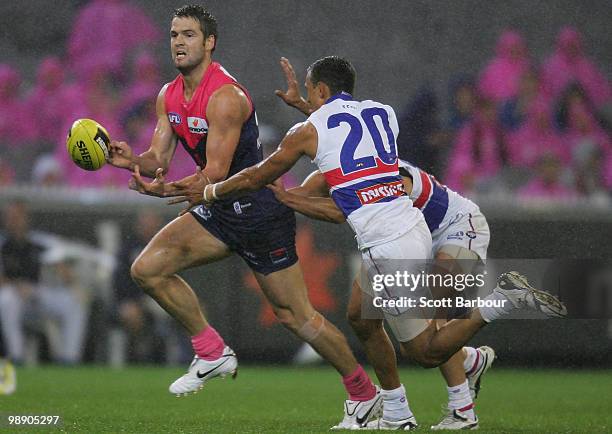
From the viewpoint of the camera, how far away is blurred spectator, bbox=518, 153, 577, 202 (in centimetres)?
1255

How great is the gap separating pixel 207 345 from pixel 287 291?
63 cm

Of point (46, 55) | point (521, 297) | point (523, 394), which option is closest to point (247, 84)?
point (46, 55)

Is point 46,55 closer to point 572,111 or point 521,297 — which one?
point 572,111

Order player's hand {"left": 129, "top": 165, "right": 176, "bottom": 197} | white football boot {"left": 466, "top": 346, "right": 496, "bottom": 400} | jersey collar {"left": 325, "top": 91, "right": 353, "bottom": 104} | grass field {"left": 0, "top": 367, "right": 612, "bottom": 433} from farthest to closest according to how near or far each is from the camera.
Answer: white football boot {"left": 466, "top": 346, "right": 496, "bottom": 400}
grass field {"left": 0, "top": 367, "right": 612, "bottom": 433}
jersey collar {"left": 325, "top": 91, "right": 353, "bottom": 104}
player's hand {"left": 129, "top": 165, "right": 176, "bottom": 197}

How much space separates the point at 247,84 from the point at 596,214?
4173mm

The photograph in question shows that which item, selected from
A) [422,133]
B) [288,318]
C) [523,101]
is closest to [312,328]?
[288,318]

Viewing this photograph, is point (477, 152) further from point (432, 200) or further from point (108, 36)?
point (432, 200)

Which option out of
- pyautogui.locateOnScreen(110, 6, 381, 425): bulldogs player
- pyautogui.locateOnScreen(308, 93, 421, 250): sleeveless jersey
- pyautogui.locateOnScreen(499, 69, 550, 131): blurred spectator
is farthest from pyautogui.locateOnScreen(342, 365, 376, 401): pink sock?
pyautogui.locateOnScreen(499, 69, 550, 131): blurred spectator

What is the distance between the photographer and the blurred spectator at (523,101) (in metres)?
12.8

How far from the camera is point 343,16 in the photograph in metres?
13.5

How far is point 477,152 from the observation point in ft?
41.3

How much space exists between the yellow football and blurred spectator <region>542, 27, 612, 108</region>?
7.13m

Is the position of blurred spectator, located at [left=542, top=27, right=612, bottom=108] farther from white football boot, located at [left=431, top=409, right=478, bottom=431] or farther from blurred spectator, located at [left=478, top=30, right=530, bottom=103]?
white football boot, located at [left=431, top=409, right=478, bottom=431]

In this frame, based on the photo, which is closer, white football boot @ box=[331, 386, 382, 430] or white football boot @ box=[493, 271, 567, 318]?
white football boot @ box=[493, 271, 567, 318]
